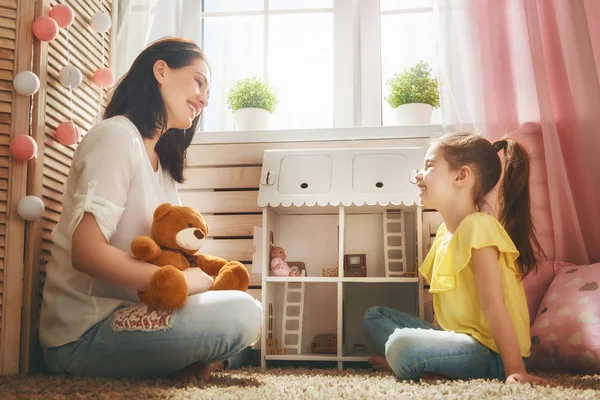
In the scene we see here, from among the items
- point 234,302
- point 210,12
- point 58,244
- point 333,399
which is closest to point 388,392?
point 333,399

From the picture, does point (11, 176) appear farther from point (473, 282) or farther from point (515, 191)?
point (515, 191)

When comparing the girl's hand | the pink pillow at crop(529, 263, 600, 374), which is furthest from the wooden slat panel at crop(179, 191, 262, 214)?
the girl's hand

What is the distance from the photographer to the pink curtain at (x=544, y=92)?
193 cm

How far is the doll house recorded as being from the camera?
195cm

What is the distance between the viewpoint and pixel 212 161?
7.45ft

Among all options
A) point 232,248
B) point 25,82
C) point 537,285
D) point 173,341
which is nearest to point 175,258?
point 173,341

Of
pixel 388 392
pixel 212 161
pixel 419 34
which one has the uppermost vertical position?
pixel 419 34

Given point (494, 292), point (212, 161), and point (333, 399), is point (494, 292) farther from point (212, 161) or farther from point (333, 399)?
point (212, 161)

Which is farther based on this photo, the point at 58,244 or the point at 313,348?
the point at 313,348

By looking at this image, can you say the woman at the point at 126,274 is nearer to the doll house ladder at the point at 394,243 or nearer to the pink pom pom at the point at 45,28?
the pink pom pom at the point at 45,28

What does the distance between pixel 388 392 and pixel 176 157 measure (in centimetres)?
91

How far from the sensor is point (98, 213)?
132 centimetres

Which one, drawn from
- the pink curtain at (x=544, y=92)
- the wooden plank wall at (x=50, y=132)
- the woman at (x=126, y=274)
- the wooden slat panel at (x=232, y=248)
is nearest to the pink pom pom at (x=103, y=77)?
the wooden plank wall at (x=50, y=132)

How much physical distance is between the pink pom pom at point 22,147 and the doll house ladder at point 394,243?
1.12 metres
